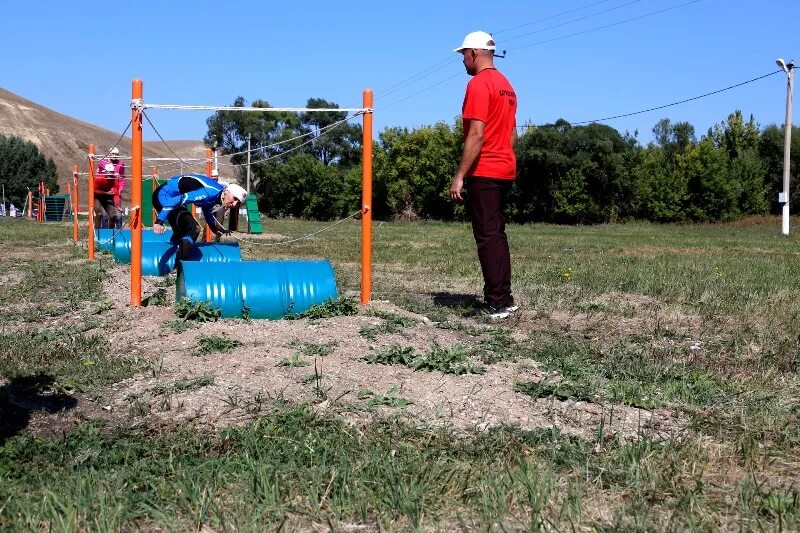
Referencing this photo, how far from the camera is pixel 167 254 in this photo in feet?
38.3

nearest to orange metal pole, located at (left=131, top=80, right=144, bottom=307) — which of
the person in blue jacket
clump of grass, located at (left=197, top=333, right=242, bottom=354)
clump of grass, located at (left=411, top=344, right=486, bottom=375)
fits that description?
clump of grass, located at (left=197, top=333, right=242, bottom=354)

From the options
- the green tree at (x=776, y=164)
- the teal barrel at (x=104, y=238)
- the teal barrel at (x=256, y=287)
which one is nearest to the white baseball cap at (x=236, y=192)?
the teal barrel at (x=256, y=287)

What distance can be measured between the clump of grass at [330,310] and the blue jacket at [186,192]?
12.1 feet

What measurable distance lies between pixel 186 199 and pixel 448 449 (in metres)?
7.72

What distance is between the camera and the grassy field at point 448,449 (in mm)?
3242

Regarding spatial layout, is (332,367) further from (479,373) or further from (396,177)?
(396,177)

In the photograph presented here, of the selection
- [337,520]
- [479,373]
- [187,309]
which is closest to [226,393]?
[479,373]

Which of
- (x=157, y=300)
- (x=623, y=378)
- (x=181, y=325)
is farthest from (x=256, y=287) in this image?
(x=623, y=378)

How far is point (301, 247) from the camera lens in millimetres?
20734

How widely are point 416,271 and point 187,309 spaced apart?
251 inches

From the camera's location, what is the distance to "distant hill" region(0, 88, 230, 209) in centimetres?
10675

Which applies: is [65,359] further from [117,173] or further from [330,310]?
[117,173]

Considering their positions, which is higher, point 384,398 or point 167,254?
point 167,254

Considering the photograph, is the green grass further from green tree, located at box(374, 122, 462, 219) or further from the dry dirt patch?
green tree, located at box(374, 122, 462, 219)
